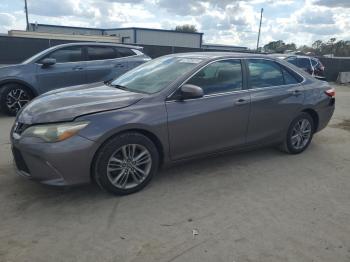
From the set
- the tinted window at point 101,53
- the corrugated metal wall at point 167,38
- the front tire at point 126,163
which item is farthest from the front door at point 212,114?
the corrugated metal wall at point 167,38

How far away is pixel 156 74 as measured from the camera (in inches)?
184

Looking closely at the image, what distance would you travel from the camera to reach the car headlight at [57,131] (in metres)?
3.56

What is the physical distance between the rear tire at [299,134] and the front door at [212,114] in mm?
1024

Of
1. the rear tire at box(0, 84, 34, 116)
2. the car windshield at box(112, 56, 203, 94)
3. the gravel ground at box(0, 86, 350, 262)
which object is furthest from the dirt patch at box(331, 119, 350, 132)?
the rear tire at box(0, 84, 34, 116)

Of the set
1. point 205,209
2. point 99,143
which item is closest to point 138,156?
point 99,143

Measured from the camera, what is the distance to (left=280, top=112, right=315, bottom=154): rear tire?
5521 mm

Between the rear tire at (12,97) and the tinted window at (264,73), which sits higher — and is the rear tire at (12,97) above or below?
below

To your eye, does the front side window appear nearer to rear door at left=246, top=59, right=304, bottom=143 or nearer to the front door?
rear door at left=246, top=59, right=304, bottom=143

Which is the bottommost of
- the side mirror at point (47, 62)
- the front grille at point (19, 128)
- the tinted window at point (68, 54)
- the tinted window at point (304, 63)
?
the tinted window at point (304, 63)

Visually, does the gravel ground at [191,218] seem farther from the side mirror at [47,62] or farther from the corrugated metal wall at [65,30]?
the corrugated metal wall at [65,30]

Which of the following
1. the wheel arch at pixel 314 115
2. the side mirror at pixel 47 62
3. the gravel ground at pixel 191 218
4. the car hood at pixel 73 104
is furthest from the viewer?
the side mirror at pixel 47 62

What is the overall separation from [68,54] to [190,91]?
5557 millimetres

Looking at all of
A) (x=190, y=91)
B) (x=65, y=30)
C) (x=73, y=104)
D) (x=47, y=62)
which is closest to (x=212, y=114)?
(x=190, y=91)

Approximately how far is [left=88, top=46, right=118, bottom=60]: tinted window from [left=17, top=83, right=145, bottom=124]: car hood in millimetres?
4859
